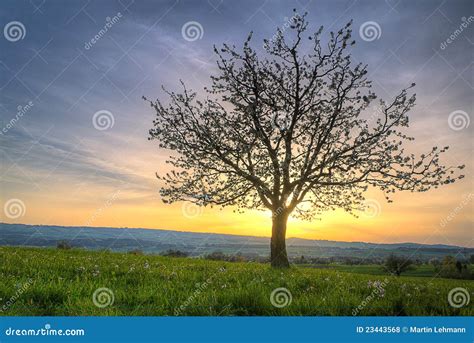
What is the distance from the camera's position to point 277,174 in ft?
75.8

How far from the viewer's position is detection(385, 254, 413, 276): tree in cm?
4591

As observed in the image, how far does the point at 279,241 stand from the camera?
23891 millimetres

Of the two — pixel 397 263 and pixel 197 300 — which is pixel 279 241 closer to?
pixel 197 300

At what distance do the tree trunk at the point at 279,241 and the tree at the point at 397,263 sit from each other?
2656cm

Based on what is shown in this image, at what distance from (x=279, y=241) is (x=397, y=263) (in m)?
27.8

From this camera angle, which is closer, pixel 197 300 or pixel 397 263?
pixel 197 300

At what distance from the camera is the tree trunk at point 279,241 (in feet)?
76.8

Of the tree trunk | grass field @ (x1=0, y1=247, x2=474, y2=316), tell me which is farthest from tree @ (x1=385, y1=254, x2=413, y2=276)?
grass field @ (x1=0, y1=247, x2=474, y2=316)

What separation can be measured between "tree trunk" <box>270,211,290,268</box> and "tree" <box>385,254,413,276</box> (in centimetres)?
2656

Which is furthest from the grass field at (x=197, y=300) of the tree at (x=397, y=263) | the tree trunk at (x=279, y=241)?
the tree at (x=397, y=263)

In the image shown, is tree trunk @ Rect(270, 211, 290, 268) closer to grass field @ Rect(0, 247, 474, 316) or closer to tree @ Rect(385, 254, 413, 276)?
grass field @ Rect(0, 247, 474, 316)

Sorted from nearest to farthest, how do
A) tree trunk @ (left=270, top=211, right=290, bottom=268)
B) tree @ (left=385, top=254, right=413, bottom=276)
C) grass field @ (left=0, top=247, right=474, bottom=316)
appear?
grass field @ (left=0, top=247, right=474, bottom=316), tree trunk @ (left=270, top=211, right=290, bottom=268), tree @ (left=385, top=254, right=413, bottom=276)

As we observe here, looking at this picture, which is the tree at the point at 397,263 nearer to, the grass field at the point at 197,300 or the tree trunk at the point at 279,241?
the tree trunk at the point at 279,241

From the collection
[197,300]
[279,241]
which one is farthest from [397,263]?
[197,300]
